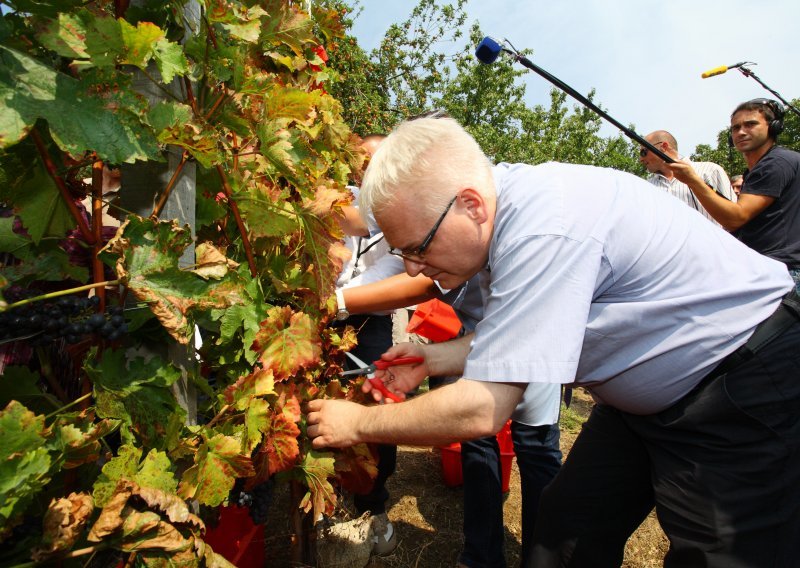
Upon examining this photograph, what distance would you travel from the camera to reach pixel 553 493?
2.07m

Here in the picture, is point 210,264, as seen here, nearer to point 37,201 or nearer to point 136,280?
point 136,280

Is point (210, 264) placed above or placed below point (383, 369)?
above

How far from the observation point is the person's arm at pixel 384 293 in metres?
2.35

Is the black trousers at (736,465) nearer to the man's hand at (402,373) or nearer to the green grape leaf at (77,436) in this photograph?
the man's hand at (402,373)

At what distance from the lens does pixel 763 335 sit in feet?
5.09

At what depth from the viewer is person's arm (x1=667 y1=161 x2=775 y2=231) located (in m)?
3.44

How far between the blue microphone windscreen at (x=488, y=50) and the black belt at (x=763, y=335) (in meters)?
2.06

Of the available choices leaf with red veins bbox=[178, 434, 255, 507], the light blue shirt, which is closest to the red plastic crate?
the light blue shirt

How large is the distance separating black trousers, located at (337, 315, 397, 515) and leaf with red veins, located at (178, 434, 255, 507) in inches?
65.0

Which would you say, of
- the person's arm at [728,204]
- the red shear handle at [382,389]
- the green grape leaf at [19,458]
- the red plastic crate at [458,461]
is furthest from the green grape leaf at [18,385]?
the person's arm at [728,204]

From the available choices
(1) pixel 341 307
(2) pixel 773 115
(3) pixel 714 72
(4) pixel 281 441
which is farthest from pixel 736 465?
(3) pixel 714 72

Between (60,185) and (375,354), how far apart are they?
1988 mm

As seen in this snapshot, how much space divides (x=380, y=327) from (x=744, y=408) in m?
1.74

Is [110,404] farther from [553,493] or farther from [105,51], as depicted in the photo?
[553,493]
